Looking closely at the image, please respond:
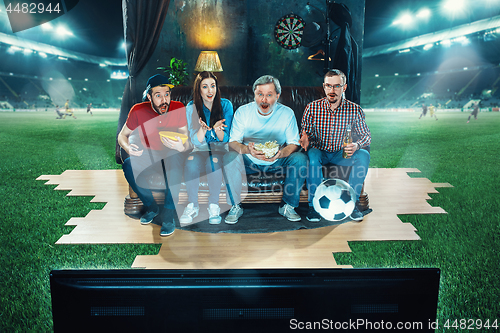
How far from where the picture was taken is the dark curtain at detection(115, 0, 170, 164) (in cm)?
314

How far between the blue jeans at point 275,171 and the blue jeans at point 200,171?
0.07 metres

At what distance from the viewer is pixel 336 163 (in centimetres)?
246

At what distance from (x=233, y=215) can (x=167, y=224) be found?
0.49 meters

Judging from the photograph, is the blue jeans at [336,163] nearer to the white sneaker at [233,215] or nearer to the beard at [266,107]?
the beard at [266,107]

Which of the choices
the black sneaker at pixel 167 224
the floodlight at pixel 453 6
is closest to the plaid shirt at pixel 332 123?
the black sneaker at pixel 167 224

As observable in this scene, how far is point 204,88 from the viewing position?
2266 mm

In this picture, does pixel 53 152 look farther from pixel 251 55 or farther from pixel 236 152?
pixel 236 152

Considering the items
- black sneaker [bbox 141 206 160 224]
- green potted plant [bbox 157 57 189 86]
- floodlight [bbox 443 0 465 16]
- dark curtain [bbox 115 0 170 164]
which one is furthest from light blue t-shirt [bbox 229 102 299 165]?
floodlight [bbox 443 0 465 16]

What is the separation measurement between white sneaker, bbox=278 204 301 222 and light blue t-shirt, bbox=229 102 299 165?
1.27 ft

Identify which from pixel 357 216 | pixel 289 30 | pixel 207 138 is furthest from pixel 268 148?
pixel 289 30

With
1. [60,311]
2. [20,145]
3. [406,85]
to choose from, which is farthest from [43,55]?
[406,85]

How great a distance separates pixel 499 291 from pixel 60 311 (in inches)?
75.4

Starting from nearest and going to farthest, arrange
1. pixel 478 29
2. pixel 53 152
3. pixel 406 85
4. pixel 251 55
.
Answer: pixel 53 152, pixel 251 55, pixel 478 29, pixel 406 85

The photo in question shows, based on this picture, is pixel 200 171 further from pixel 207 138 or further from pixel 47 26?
pixel 47 26
